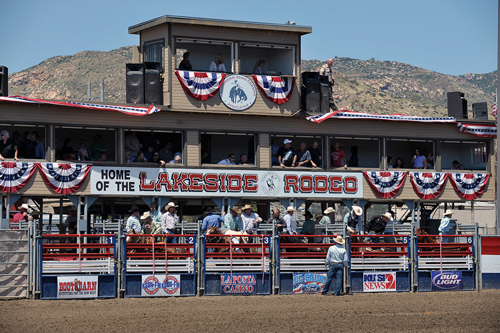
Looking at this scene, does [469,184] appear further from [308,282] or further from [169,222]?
[169,222]

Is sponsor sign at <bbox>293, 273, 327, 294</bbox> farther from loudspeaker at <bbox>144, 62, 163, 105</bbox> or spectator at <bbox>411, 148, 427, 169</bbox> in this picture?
spectator at <bbox>411, 148, 427, 169</bbox>

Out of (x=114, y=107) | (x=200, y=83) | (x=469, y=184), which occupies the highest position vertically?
(x=200, y=83)

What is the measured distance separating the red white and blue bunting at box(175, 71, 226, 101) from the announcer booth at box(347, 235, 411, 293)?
26.3 ft

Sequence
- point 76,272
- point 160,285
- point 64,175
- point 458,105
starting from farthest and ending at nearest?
point 458,105, point 64,175, point 160,285, point 76,272

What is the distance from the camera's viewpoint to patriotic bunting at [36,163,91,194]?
21.6 meters

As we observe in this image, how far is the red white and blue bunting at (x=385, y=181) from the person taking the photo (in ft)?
83.1

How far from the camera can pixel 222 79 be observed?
77.0 ft

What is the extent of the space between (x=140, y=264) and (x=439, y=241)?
9.29 m

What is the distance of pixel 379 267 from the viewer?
18.0 m

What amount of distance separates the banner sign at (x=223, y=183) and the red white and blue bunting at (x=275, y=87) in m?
2.74


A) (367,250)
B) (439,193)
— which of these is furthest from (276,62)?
(367,250)

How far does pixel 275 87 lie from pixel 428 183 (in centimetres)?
732

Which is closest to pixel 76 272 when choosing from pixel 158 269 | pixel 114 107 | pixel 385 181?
pixel 158 269

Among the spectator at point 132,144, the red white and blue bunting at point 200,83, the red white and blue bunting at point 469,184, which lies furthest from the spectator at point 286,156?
the red white and blue bunting at point 469,184
